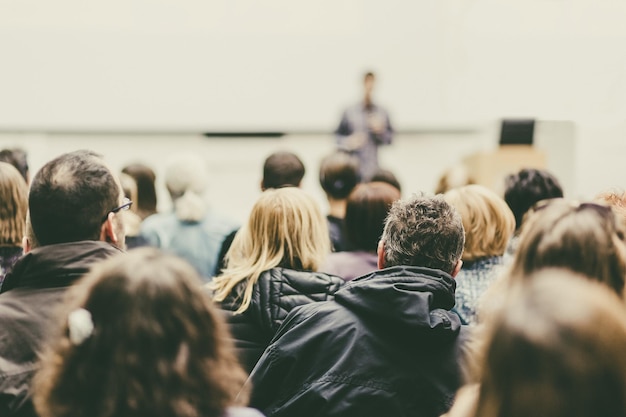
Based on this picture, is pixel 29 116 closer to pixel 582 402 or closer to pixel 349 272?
pixel 349 272

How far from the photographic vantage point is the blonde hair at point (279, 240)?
2.75 m

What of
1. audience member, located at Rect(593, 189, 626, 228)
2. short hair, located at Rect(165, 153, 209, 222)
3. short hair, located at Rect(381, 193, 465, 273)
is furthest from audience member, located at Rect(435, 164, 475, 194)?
short hair, located at Rect(381, 193, 465, 273)

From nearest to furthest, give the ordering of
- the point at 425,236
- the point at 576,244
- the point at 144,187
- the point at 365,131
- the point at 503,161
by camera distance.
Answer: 1. the point at 576,244
2. the point at 425,236
3. the point at 144,187
4. the point at 503,161
5. the point at 365,131

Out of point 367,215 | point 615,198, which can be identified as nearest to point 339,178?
point 367,215

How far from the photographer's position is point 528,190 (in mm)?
3598

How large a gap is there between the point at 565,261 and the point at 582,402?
2.09 feet

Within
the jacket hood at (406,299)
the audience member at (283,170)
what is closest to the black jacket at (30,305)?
the jacket hood at (406,299)

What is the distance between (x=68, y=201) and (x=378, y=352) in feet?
3.12

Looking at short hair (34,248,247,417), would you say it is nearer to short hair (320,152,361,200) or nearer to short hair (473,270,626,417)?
short hair (473,270,626,417)

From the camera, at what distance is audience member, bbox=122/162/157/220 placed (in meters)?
4.41

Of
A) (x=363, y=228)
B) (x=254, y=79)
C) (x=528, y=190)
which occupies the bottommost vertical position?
(x=363, y=228)

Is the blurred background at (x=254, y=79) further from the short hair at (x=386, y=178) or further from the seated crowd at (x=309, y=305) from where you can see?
the seated crowd at (x=309, y=305)

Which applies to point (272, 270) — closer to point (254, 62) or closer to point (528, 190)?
point (528, 190)

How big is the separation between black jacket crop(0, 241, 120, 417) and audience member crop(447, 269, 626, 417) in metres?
1.23
